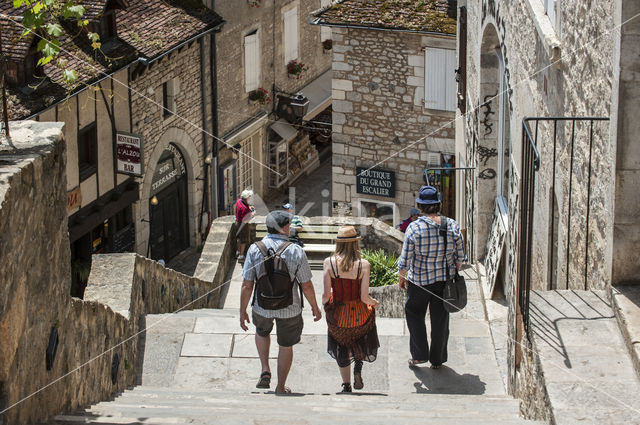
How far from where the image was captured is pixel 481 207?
12781mm

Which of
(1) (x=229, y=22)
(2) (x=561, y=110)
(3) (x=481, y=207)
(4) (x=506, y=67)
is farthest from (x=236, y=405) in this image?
(1) (x=229, y=22)

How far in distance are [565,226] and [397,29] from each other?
1164 centimetres

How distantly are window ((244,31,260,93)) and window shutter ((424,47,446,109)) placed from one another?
5.83 m

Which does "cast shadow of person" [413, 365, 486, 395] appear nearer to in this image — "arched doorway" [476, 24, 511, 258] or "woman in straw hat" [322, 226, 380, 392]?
"woman in straw hat" [322, 226, 380, 392]

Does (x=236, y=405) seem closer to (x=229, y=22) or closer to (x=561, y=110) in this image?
(x=561, y=110)

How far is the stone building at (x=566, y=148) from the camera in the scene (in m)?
6.06

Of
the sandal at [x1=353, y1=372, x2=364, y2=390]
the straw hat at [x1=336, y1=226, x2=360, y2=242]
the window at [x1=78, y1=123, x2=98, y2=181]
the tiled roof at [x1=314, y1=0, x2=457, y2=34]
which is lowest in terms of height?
the window at [x1=78, y1=123, x2=98, y2=181]

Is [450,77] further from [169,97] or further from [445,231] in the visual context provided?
[445,231]

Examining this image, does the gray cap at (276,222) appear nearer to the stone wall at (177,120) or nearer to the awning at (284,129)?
the stone wall at (177,120)

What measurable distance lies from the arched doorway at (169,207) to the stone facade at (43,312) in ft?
41.1

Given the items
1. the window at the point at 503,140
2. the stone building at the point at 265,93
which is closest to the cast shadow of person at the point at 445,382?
the window at the point at 503,140

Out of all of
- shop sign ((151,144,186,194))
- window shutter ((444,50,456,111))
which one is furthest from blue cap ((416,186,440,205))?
shop sign ((151,144,186,194))

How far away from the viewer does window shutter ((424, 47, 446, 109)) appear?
1905 centimetres

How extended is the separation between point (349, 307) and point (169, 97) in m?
14.0
